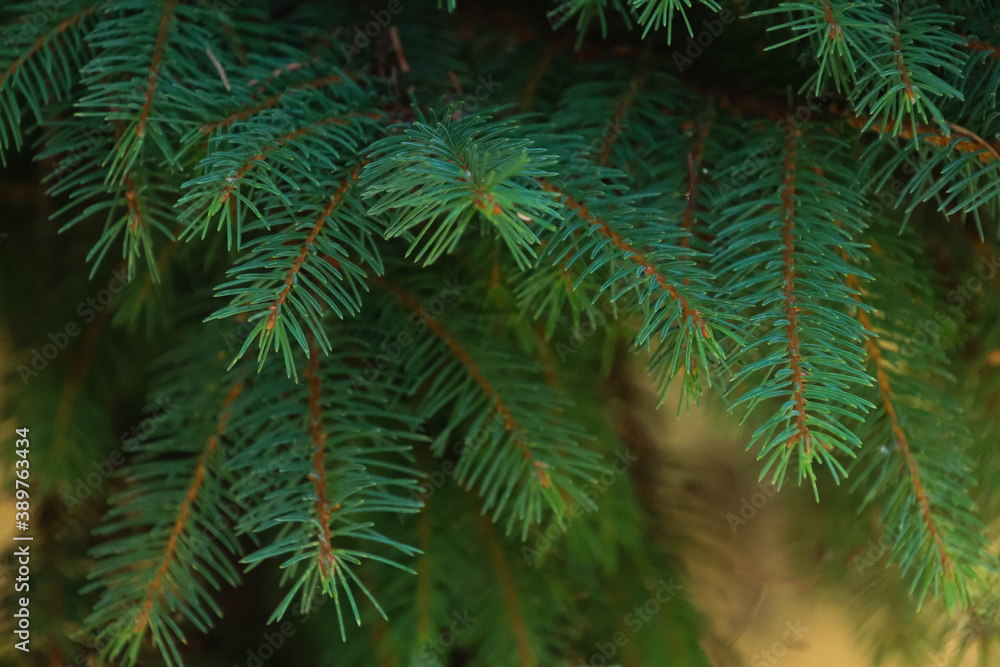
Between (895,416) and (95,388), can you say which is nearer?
(895,416)

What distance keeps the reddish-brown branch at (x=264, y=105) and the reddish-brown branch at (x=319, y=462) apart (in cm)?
13

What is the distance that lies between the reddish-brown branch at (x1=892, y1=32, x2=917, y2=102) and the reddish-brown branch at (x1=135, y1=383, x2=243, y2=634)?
38 cm

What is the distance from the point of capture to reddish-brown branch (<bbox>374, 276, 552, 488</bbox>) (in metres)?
0.39

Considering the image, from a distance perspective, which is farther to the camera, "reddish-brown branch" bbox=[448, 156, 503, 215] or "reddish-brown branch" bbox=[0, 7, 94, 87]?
"reddish-brown branch" bbox=[0, 7, 94, 87]

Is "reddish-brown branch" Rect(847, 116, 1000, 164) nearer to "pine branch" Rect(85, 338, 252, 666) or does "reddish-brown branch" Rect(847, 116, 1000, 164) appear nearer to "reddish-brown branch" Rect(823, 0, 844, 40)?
Result: "reddish-brown branch" Rect(823, 0, 844, 40)

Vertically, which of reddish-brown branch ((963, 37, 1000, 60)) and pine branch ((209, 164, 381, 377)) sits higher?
reddish-brown branch ((963, 37, 1000, 60))

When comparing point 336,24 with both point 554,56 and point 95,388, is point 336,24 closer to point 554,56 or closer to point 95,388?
point 554,56

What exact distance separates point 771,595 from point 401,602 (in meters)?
0.42

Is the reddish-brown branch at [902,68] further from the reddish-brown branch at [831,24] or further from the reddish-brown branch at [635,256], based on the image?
the reddish-brown branch at [635,256]

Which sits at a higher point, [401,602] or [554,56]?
[554,56]

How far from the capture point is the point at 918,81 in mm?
327

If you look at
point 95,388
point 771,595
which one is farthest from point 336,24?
point 771,595

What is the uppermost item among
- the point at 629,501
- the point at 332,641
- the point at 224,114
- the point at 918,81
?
the point at 918,81

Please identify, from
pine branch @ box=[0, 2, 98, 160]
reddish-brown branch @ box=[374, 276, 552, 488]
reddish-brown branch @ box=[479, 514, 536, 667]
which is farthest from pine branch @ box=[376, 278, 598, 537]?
pine branch @ box=[0, 2, 98, 160]
